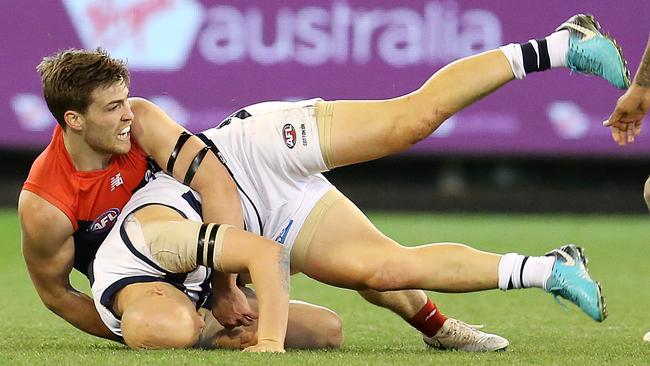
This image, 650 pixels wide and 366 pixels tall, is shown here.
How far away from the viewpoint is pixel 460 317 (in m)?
6.03

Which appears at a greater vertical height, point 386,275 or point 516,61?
point 516,61

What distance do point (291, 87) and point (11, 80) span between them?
2569 mm

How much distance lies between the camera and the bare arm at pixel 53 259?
449 centimetres

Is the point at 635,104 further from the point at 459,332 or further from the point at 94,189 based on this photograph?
the point at 94,189

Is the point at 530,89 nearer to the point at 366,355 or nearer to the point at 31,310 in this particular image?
the point at 31,310

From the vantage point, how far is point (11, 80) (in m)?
11.7

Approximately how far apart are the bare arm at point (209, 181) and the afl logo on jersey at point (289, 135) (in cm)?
25

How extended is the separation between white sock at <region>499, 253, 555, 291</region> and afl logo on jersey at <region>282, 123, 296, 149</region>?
92 centimetres

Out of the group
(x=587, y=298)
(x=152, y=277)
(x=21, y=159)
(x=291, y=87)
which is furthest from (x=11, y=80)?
(x=587, y=298)

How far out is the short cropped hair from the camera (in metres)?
4.54

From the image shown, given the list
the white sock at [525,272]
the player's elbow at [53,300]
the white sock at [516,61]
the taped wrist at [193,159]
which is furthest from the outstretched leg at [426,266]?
the player's elbow at [53,300]

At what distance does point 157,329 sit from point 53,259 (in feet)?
1.80

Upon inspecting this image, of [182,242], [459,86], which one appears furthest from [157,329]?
[459,86]

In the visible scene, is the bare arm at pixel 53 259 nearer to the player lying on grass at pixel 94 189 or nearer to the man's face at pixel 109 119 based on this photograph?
the player lying on grass at pixel 94 189
